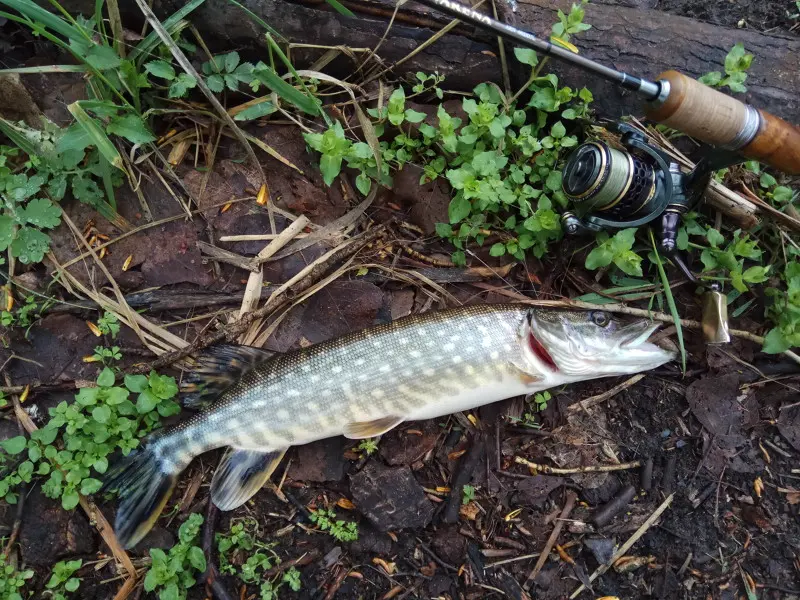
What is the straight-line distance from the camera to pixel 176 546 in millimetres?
2457

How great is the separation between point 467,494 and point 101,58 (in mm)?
2669

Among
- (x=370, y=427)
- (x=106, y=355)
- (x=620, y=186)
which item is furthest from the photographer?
(x=106, y=355)

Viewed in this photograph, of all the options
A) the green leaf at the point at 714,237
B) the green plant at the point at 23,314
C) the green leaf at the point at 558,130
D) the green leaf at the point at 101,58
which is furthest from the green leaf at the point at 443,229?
the green plant at the point at 23,314

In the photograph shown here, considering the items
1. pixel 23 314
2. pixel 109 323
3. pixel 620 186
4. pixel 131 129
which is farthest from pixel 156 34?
pixel 620 186

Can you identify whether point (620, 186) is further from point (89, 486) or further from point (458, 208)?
point (89, 486)

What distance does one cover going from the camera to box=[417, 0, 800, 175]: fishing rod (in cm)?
200

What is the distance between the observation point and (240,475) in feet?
8.21

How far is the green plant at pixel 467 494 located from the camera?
2.60m

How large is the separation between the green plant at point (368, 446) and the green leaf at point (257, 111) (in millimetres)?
1711

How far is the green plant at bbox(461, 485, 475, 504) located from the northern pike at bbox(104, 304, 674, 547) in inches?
16.9

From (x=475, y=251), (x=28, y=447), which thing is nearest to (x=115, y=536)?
(x=28, y=447)

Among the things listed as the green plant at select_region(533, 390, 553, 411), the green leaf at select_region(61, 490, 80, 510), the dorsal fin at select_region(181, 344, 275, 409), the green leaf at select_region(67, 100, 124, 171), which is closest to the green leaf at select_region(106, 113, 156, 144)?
the green leaf at select_region(67, 100, 124, 171)

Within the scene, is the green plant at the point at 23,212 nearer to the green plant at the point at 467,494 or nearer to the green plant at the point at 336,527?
the green plant at the point at 336,527

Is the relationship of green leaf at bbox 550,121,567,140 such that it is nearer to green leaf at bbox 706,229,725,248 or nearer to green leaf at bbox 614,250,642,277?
green leaf at bbox 614,250,642,277
